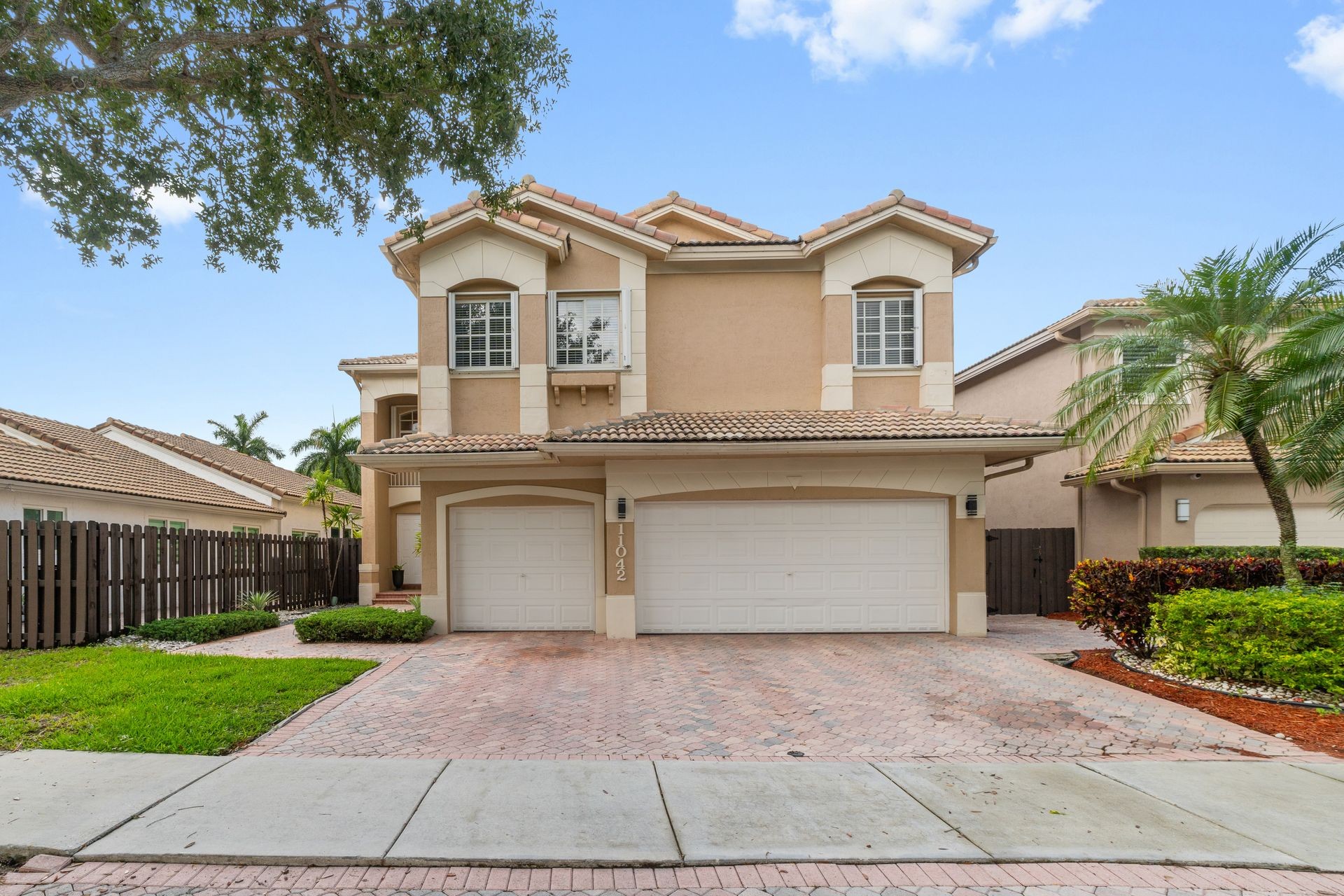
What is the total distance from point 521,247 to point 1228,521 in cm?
1503

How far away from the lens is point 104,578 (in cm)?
1127

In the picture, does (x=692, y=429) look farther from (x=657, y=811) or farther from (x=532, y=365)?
(x=657, y=811)

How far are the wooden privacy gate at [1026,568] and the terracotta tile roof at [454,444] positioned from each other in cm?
1040

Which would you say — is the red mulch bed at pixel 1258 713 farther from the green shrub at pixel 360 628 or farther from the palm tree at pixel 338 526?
the palm tree at pixel 338 526

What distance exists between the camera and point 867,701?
7.63 meters

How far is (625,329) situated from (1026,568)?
33.7ft

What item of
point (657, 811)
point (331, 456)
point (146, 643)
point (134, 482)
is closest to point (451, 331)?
point (146, 643)

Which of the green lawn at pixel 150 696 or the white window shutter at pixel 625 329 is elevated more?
the white window shutter at pixel 625 329

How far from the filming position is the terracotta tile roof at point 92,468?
14008mm

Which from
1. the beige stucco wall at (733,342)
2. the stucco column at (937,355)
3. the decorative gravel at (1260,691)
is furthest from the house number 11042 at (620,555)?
the decorative gravel at (1260,691)

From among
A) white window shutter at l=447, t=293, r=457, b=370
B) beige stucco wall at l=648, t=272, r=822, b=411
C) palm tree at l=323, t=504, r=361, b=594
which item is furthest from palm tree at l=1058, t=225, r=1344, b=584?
palm tree at l=323, t=504, r=361, b=594

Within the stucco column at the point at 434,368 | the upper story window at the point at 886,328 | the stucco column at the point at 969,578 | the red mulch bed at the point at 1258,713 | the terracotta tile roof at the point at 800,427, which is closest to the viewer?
the red mulch bed at the point at 1258,713

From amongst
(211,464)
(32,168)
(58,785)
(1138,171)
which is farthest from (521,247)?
(211,464)

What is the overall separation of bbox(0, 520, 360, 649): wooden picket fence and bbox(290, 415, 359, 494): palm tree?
17929 millimetres
